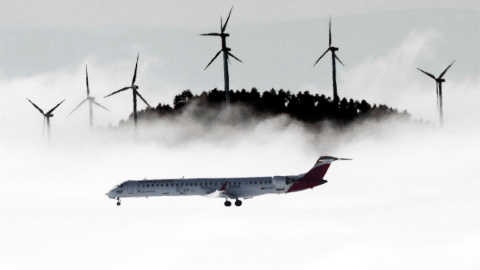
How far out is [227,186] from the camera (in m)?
158

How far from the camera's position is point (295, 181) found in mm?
154500

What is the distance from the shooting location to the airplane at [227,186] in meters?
154

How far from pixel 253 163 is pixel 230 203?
1592 inches

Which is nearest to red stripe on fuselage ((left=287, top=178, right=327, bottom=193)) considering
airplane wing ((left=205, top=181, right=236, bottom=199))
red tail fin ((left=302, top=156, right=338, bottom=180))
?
red tail fin ((left=302, top=156, right=338, bottom=180))

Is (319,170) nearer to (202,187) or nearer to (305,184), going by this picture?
(305,184)

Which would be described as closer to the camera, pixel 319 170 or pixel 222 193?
pixel 319 170

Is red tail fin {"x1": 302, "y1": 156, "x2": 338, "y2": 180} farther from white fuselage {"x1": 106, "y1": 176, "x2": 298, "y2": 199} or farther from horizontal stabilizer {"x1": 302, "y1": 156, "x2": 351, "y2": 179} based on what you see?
white fuselage {"x1": 106, "y1": 176, "x2": 298, "y2": 199}

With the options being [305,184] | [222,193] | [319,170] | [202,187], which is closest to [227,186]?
[222,193]

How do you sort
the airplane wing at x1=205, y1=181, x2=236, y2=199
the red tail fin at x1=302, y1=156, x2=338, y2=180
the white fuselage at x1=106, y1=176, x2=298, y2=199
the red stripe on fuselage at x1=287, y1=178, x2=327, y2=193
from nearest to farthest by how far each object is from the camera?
the red stripe on fuselage at x1=287, y1=178, x2=327, y2=193 < the red tail fin at x1=302, y1=156, x2=338, y2=180 < the white fuselage at x1=106, y1=176, x2=298, y2=199 < the airplane wing at x1=205, y1=181, x2=236, y2=199

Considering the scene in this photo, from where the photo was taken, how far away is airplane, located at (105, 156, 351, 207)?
154 m

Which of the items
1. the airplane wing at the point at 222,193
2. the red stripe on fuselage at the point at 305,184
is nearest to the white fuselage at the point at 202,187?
the airplane wing at the point at 222,193

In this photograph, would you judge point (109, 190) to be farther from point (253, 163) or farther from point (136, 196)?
point (253, 163)

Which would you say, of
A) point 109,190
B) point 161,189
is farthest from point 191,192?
point 109,190

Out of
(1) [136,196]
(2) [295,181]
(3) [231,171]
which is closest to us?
(2) [295,181]
